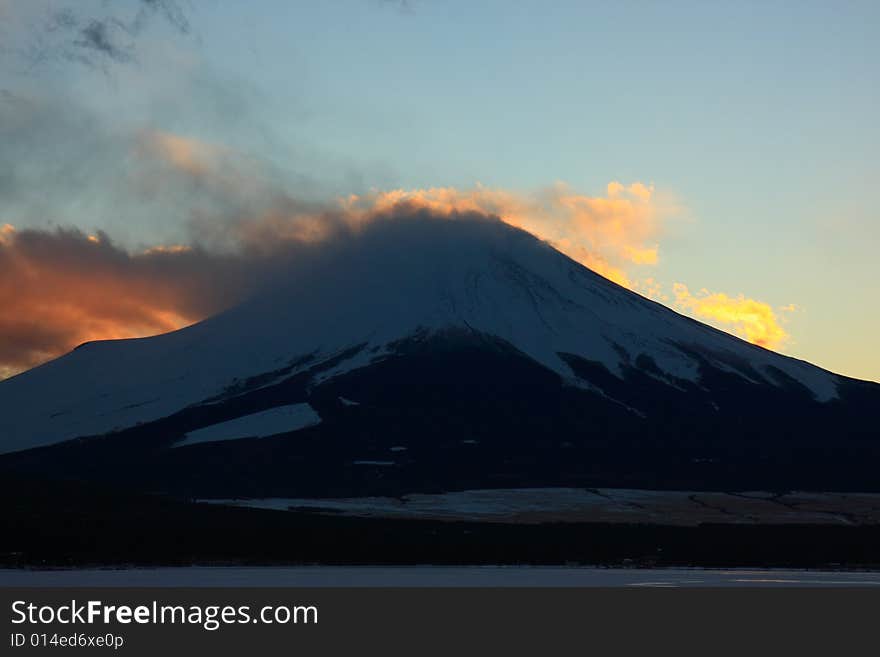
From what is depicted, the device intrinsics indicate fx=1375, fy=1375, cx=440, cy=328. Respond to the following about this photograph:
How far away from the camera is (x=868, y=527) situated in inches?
7057

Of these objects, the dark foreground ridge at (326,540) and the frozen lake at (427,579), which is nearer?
the frozen lake at (427,579)

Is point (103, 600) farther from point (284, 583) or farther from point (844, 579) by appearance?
point (844, 579)

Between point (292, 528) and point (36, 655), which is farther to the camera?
point (292, 528)

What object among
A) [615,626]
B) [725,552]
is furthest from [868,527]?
[615,626]

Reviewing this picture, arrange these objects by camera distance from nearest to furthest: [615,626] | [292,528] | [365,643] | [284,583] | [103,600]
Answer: [365,643] < [615,626] < [103,600] < [284,583] < [292,528]

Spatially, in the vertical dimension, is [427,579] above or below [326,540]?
below

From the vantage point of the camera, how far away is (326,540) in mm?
140875

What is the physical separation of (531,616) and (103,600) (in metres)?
20.0

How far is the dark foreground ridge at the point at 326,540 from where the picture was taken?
126 metres

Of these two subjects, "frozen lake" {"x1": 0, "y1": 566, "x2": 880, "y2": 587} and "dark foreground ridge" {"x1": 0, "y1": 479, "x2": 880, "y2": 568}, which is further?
"dark foreground ridge" {"x1": 0, "y1": 479, "x2": 880, "y2": 568}

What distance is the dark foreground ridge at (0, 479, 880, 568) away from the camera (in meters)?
126

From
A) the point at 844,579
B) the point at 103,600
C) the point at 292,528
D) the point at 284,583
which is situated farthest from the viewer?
the point at 292,528

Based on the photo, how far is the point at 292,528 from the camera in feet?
476

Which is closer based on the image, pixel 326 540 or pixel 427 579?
pixel 427 579
